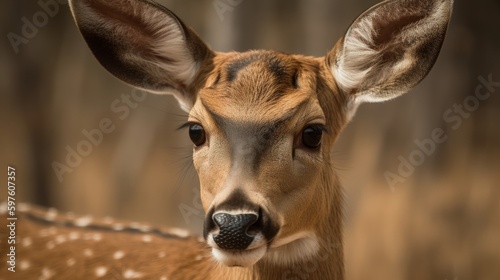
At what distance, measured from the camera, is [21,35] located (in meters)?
6.04

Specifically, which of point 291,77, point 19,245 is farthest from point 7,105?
point 291,77

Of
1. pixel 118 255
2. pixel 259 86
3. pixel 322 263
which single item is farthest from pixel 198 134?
pixel 118 255

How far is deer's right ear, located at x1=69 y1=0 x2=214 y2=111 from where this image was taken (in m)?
3.09

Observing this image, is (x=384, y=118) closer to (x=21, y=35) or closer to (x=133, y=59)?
(x=133, y=59)

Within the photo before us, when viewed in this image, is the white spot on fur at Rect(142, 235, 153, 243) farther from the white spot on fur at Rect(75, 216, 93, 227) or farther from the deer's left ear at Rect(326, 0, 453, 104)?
the deer's left ear at Rect(326, 0, 453, 104)

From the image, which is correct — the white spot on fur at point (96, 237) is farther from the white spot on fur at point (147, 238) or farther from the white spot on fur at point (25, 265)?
the white spot on fur at point (25, 265)

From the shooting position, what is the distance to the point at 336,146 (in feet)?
17.1

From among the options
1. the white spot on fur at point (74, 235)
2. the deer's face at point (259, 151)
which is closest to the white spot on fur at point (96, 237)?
the white spot on fur at point (74, 235)

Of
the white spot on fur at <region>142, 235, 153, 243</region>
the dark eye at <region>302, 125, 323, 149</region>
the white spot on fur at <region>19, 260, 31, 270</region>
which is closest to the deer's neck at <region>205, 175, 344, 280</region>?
the dark eye at <region>302, 125, 323, 149</region>

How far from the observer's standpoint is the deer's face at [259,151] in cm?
246

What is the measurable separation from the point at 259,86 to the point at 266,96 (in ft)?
0.19

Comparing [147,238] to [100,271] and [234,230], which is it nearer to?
[100,271]

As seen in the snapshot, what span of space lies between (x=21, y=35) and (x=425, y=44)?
3.95 meters

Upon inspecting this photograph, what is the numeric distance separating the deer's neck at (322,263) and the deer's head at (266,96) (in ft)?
0.04
